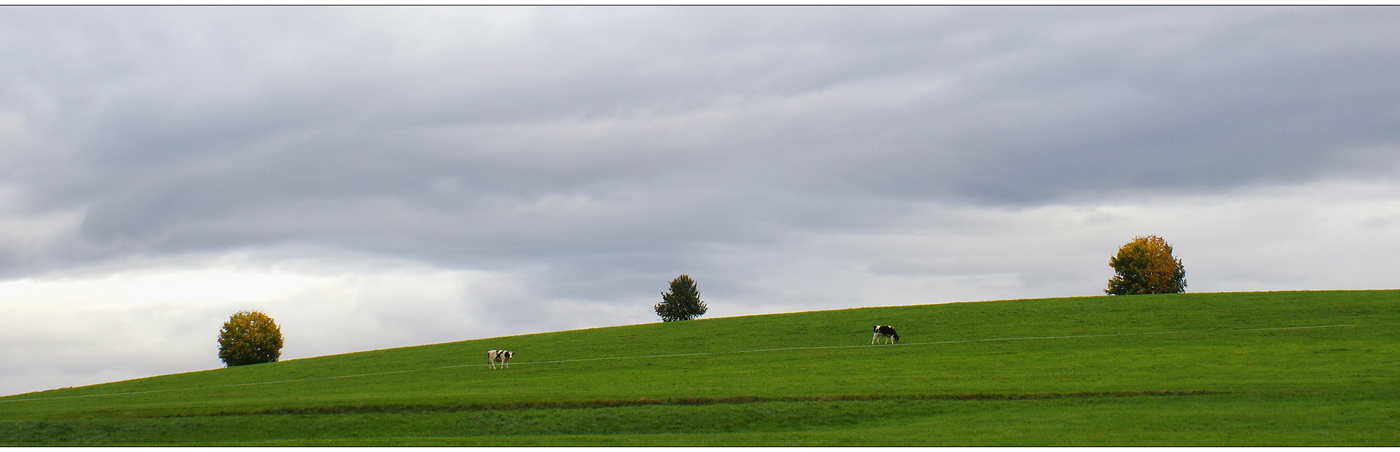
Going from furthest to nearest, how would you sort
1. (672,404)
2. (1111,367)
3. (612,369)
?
(612,369), (1111,367), (672,404)

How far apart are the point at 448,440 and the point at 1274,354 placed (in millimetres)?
31423

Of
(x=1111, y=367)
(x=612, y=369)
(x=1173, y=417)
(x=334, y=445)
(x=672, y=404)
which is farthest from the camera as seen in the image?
(x=612, y=369)

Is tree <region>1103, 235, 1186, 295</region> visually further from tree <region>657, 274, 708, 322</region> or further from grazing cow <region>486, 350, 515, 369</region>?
grazing cow <region>486, 350, 515, 369</region>

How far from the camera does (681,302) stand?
258 ft

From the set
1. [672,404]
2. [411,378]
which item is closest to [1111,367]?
[672,404]

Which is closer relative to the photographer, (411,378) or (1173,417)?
(1173,417)

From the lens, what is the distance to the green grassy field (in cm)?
2175

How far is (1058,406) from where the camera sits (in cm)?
2403

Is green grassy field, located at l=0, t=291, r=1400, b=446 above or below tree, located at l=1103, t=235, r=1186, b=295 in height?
below

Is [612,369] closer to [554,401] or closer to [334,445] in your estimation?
[554,401]

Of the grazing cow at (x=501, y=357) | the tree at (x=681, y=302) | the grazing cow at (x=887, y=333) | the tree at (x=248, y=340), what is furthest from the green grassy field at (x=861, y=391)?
the tree at (x=681, y=302)

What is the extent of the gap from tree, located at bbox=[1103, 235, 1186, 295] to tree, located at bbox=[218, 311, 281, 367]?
7720cm

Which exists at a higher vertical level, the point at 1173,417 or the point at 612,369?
the point at 612,369

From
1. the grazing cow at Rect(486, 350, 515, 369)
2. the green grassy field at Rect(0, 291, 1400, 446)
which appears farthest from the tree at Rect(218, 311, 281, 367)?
the grazing cow at Rect(486, 350, 515, 369)
